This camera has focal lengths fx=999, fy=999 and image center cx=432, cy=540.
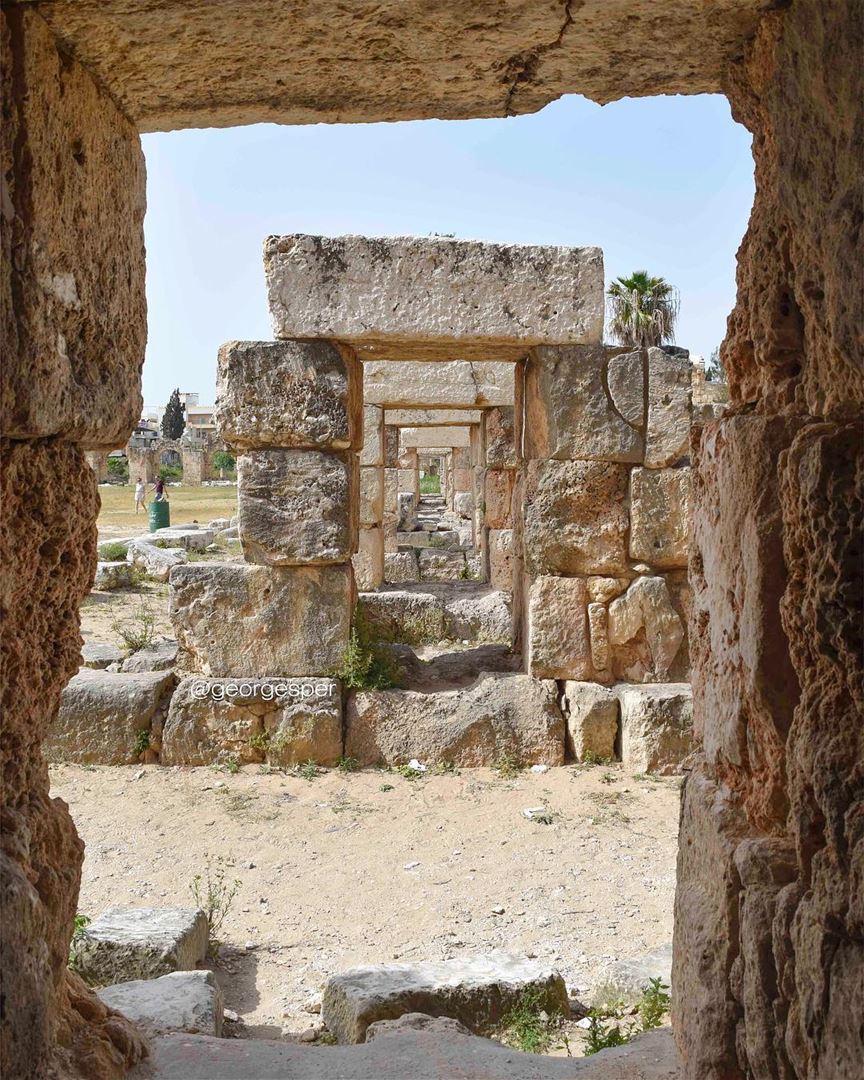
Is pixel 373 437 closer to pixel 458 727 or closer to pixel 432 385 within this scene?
pixel 432 385

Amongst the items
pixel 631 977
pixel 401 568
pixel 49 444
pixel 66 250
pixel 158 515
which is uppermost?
pixel 66 250

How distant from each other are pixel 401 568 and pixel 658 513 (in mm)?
7505

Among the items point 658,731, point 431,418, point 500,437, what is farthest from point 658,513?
point 431,418

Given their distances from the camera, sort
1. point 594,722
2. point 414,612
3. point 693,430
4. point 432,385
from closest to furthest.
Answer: point 693,430, point 594,722, point 414,612, point 432,385

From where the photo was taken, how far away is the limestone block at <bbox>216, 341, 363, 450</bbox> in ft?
19.8

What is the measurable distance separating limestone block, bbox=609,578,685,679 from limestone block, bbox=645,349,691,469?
805mm

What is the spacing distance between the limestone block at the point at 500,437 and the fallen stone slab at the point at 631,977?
23.7 ft

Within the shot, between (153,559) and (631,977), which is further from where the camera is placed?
(153,559)

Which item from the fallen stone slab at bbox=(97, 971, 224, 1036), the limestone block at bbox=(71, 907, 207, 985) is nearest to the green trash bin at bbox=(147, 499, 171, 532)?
the limestone block at bbox=(71, 907, 207, 985)

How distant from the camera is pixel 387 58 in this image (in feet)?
7.85

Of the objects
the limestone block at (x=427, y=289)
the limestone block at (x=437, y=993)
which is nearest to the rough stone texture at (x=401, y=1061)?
the limestone block at (x=437, y=993)

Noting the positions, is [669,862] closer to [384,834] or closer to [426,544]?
[384,834]

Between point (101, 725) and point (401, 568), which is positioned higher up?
point (401, 568)

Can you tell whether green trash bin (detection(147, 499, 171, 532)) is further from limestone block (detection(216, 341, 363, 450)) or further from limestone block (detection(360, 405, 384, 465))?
limestone block (detection(216, 341, 363, 450))
